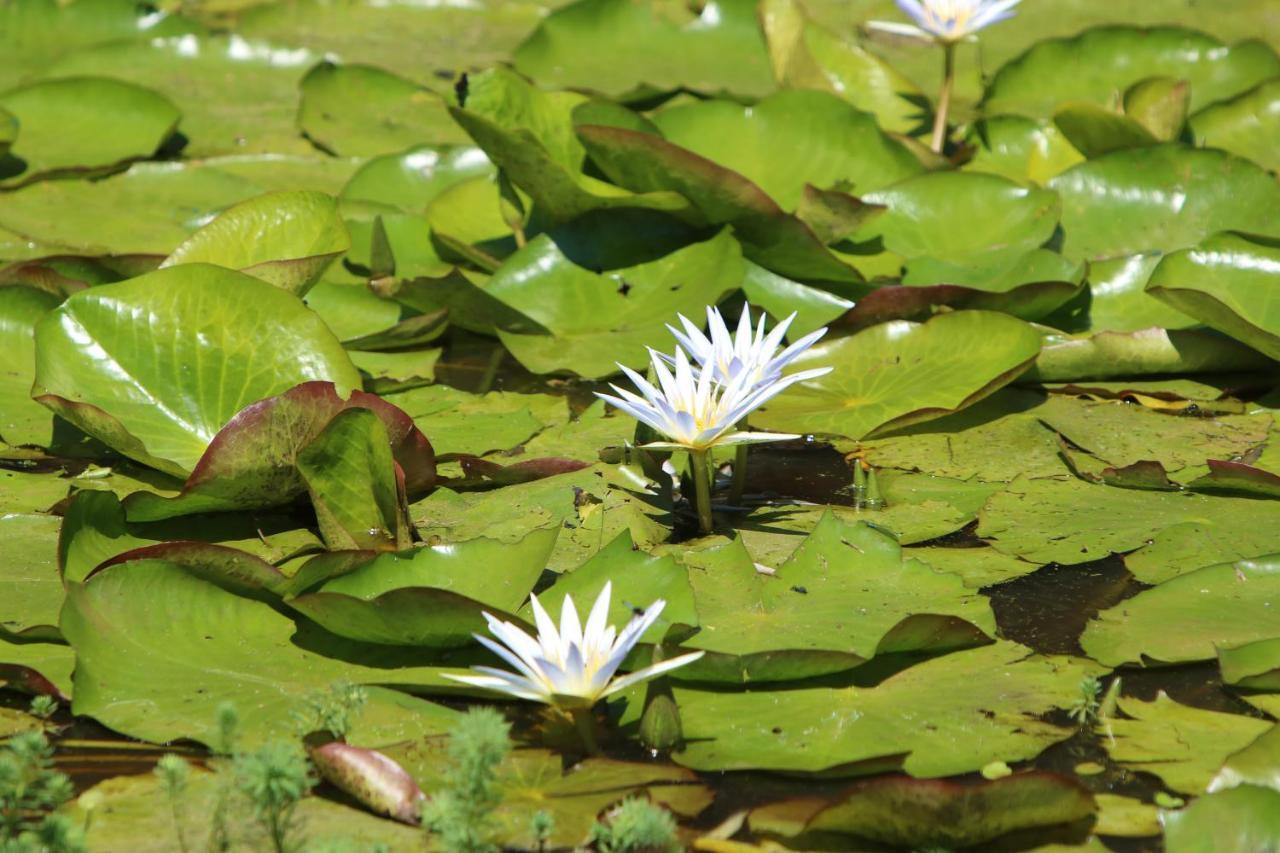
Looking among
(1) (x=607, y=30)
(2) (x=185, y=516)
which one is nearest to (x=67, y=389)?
(2) (x=185, y=516)

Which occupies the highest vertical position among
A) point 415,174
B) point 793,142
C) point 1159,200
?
point 415,174

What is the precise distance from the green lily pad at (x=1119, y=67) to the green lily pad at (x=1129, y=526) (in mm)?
1986

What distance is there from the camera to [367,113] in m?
4.25

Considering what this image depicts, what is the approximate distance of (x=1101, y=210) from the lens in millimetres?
3252

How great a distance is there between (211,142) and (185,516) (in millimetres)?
2119

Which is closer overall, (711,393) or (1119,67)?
(711,393)

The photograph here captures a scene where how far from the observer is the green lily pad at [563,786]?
1.61 metres

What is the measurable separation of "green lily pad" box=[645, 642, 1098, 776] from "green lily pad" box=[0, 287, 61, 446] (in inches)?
56.9

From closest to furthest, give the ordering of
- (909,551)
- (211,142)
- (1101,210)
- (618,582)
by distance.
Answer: (618,582) → (909,551) → (1101,210) → (211,142)

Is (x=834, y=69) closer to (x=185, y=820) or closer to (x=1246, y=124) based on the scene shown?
(x=1246, y=124)

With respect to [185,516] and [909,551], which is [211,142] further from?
[909,551]

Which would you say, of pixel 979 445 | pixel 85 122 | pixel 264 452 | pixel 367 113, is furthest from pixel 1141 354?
pixel 85 122

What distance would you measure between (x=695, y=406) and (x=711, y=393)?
0.11m

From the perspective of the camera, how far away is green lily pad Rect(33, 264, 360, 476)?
2.39m
